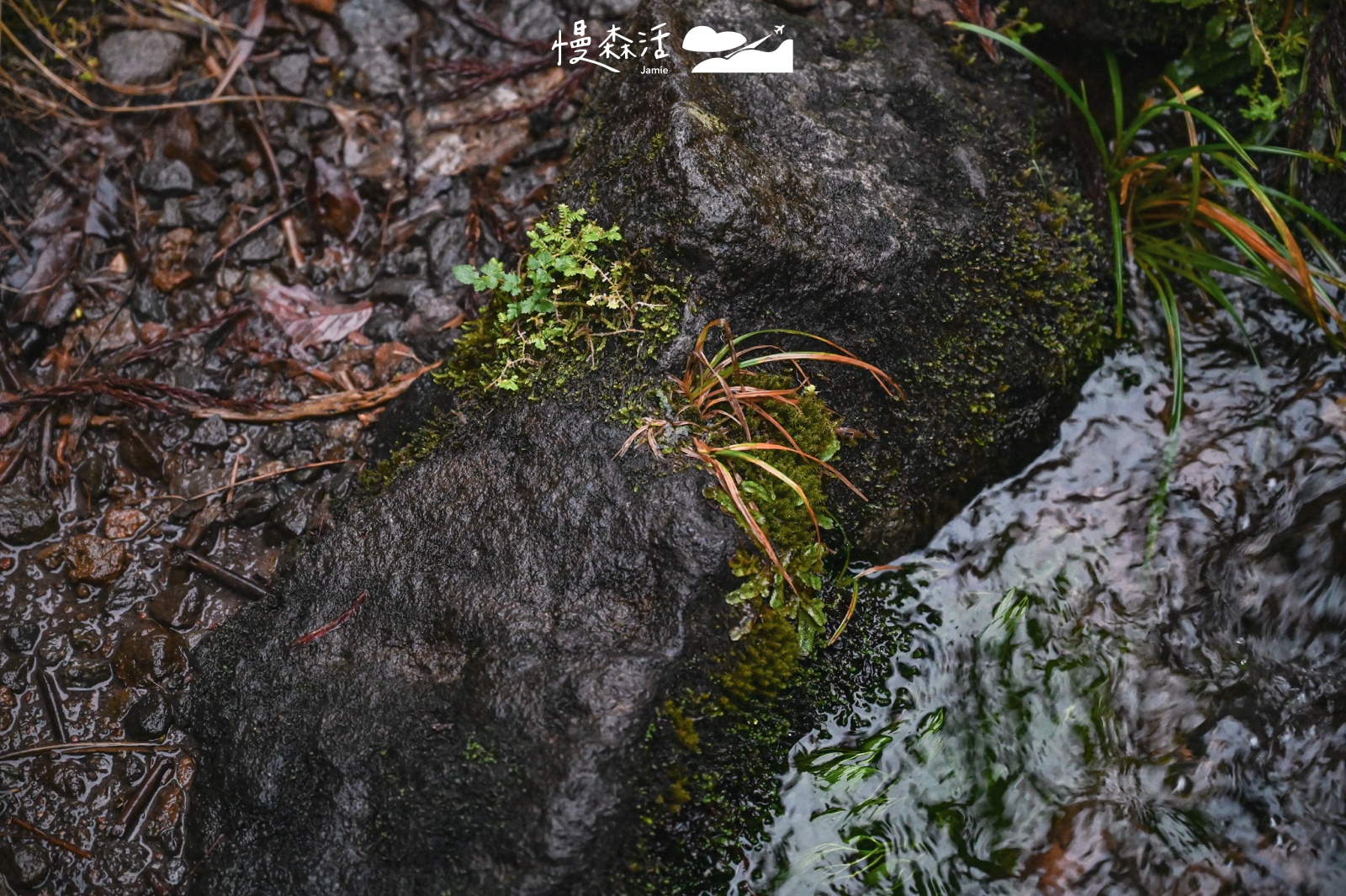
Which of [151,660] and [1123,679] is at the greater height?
[1123,679]

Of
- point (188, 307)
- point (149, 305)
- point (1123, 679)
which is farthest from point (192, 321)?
point (1123, 679)

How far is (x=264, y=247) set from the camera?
3.95 m

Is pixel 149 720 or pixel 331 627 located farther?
pixel 149 720

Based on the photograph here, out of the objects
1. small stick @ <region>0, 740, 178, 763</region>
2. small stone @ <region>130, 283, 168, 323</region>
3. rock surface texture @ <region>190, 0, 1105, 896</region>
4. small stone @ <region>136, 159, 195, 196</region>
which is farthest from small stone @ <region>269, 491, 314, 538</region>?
small stone @ <region>136, 159, 195, 196</region>

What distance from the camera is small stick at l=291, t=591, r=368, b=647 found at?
2.78 metres

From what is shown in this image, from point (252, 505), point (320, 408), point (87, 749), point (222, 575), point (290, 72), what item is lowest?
point (87, 749)

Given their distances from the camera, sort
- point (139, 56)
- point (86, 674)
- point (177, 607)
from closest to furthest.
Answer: point (86, 674), point (177, 607), point (139, 56)

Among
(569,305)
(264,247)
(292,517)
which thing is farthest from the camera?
(264,247)

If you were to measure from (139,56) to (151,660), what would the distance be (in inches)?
112

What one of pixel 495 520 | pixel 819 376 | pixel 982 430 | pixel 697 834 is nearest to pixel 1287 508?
pixel 982 430

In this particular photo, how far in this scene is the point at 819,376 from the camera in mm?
2969

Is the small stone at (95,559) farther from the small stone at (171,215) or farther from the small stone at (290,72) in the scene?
the small stone at (290,72)

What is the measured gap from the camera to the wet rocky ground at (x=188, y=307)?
3092 mm

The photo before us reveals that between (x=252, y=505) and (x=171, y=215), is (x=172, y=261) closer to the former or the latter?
(x=171, y=215)
